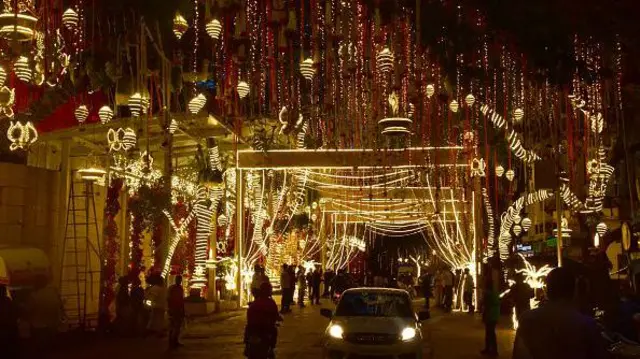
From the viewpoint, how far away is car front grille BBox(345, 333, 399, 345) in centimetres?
1073

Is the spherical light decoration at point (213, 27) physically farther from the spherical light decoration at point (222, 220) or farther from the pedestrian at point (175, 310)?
the spherical light decoration at point (222, 220)

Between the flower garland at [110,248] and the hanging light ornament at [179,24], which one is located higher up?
the hanging light ornament at [179,24]

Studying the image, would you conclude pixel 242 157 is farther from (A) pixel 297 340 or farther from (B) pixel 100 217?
(A) pixel 297 340

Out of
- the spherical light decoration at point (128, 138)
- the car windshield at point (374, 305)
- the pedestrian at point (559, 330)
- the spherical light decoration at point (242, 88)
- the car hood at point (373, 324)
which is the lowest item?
the car hood at point (373, 324)

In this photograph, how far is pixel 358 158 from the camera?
23969 millimetres

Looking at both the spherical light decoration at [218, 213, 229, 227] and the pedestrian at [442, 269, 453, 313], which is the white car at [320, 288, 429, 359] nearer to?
the spherical light decoration at [218, 213, 229, 227]

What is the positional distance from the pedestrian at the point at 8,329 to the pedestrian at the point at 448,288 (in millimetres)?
20544

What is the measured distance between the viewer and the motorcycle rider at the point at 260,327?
33.4 ft

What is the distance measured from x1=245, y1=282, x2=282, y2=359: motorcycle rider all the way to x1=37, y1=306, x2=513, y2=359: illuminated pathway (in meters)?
3.20

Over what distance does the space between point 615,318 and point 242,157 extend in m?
17.2

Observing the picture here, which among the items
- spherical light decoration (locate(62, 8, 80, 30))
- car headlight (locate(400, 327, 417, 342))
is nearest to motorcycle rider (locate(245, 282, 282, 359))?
car headlight (locate(400, 327, 417, 342))

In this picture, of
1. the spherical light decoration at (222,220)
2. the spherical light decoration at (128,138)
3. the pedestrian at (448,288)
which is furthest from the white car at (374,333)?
the pedestrian at (448,288)

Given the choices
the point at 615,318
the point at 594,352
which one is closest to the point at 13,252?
the point at 615,318

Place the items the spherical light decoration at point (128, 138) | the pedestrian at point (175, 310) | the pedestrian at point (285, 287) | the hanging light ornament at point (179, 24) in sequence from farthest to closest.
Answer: the pedestrian at point (285, 287)
the spherical light decoration at point (128, 138)
the pedestrian at point (175, 310)
the hanging light ornament at point (179, 24)
